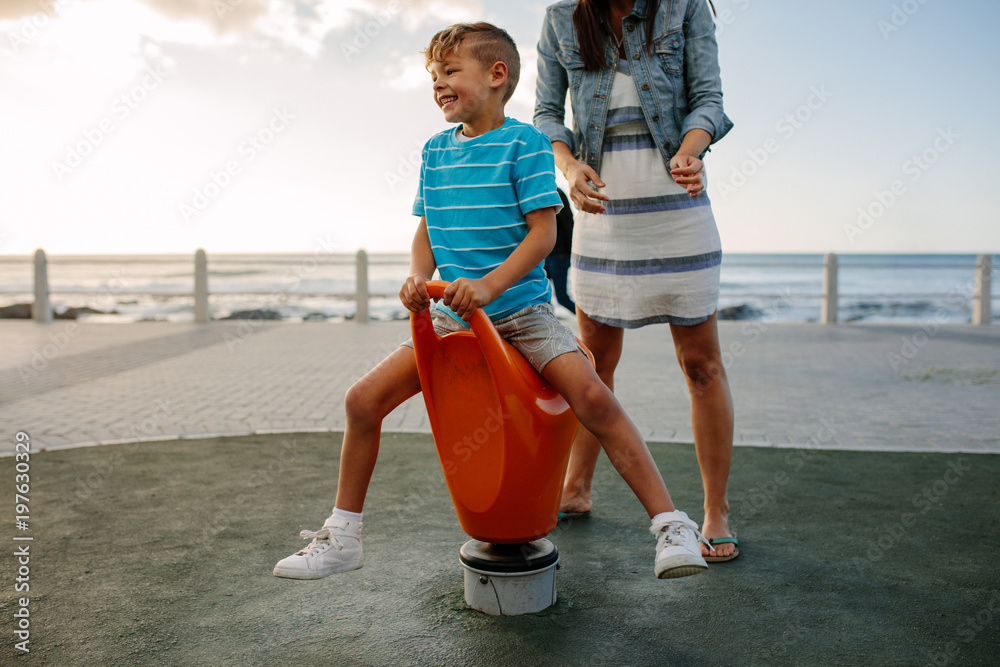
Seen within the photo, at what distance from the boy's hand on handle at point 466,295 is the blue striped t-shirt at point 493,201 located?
0.68 ft

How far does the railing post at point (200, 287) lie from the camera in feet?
45.2

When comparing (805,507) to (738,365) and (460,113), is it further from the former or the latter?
(738,365)

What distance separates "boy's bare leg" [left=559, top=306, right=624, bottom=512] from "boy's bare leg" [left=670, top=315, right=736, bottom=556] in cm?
27

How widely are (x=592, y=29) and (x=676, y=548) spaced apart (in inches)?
73.6

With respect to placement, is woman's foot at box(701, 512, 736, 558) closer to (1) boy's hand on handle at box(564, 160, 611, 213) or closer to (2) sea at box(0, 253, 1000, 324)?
(1) boy's hand on handle at box(564, 160, 611, 213)

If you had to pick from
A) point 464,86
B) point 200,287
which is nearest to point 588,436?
point 464,86

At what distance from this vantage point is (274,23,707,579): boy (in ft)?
7.09

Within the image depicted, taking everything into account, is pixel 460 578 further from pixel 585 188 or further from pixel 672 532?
pixel 585 188

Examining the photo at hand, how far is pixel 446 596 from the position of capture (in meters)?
2.49

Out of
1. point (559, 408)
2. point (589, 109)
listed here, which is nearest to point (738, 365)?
point (589, 109)

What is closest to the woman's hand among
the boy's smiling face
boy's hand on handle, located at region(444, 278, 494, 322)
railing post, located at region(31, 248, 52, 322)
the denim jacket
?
the denim jacket

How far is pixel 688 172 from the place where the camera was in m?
2.57

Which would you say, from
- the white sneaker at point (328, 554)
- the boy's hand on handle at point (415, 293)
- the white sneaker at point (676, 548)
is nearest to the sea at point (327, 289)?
the white sneaker at point (328, 554)
